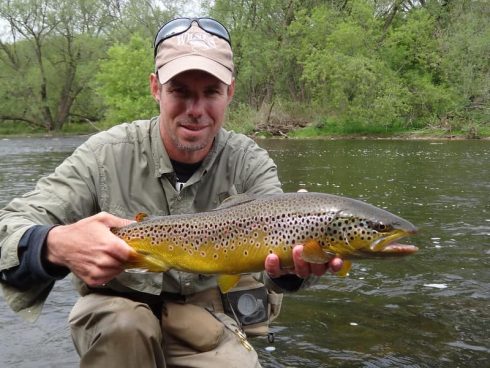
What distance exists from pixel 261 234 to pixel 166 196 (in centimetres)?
69

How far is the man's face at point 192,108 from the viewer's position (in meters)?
2.78

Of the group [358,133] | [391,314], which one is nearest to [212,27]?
[391,314]

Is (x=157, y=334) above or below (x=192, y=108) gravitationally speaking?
below

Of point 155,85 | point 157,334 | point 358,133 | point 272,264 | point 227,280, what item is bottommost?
point 358,133

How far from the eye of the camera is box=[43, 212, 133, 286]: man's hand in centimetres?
204

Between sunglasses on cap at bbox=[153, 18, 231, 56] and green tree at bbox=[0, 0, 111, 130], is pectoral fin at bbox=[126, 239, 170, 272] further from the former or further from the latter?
green tree at bbox=[0, 0, 111, 130]

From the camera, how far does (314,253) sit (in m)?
2.35

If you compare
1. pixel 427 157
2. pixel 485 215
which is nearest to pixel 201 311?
pixel 485 215

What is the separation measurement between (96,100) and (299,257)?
1785 inches

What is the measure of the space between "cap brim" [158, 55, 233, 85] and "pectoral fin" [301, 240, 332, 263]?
0.94 meters

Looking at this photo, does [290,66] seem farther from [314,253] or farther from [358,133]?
[314,253]

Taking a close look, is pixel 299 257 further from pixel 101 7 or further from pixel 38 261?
pixel 101 7

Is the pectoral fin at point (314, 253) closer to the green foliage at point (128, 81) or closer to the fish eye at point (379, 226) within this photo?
the fish eye at point (379, 226)

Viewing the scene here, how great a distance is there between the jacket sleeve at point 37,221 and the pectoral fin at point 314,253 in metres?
0.97
